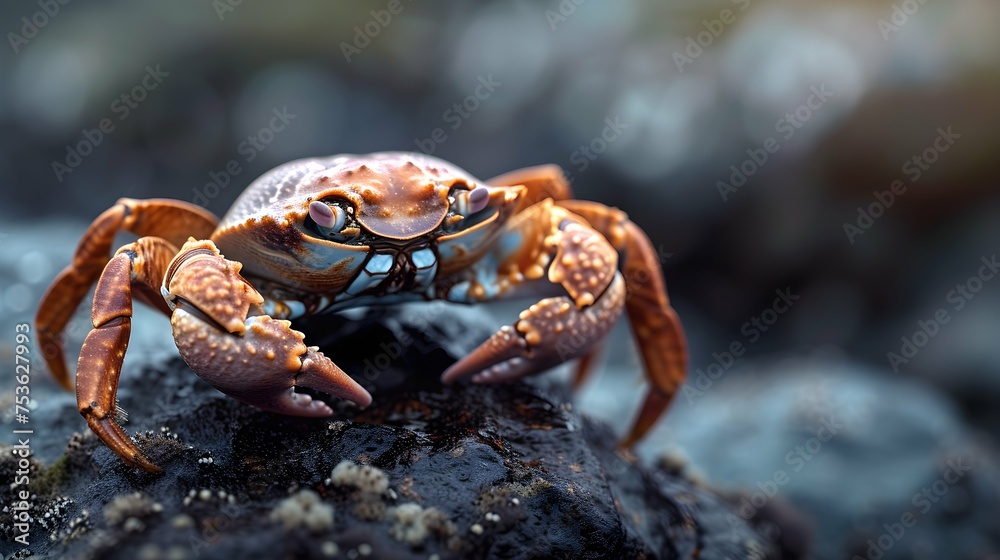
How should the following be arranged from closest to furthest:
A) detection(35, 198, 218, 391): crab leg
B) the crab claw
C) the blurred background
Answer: the crab claw, detection(35, 198, 218, 391): crab leg, the blurred background

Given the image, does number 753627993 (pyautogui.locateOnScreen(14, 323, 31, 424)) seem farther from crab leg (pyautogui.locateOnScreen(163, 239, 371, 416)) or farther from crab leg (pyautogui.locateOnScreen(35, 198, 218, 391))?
crab leg (pyautogui.locateOnScreen(163, 239, 371, 416))

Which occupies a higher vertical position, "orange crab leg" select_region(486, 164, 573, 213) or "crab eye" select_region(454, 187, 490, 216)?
"crab eye" select_region(454, 187, 490, 216)

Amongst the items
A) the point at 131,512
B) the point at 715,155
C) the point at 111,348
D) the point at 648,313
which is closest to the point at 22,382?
the point at 111,348

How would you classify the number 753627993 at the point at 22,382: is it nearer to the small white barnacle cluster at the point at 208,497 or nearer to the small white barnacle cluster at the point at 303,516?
the small white barnacle cluster at the point at 208,497

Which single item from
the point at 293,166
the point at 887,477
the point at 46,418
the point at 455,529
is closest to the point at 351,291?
the point at 293,166

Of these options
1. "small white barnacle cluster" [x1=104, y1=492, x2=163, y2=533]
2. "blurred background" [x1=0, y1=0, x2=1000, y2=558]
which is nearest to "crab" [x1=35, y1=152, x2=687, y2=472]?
"small white barnacle cluster" [x1=104, y1=492, x2=163, y2=533]

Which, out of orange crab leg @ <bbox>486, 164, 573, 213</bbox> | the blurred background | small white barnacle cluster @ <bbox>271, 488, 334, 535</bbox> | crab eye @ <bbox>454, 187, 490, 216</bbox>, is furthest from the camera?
the blurred background

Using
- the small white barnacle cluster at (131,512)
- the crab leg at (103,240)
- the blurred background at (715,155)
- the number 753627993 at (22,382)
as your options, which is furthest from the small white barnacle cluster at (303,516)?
the blurred background at (715,155)
